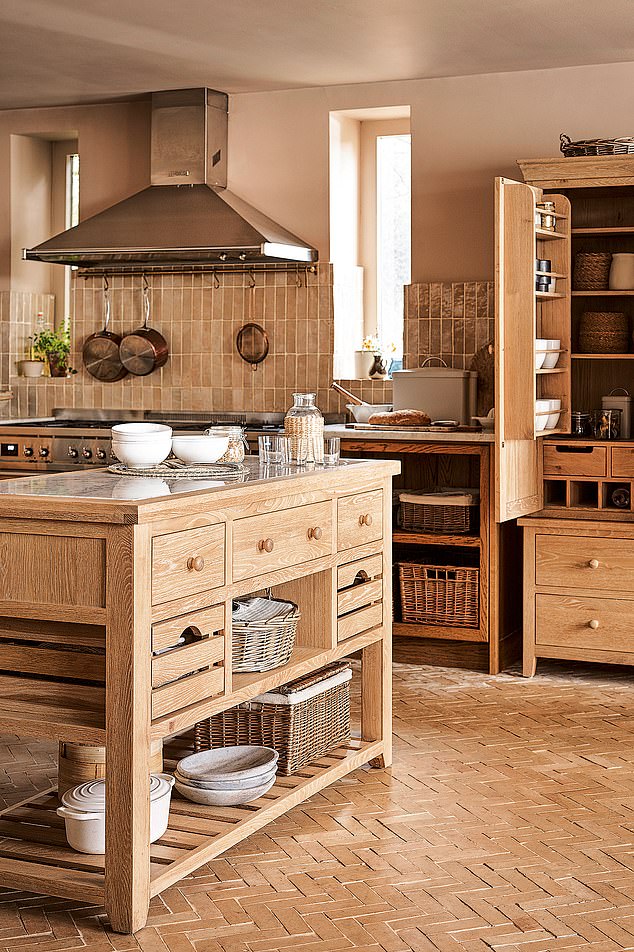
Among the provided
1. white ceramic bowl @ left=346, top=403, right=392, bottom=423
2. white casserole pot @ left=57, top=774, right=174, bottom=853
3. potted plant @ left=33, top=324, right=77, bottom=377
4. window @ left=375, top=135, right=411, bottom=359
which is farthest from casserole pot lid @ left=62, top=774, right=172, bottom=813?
potted plant @ left=33, top=324, right=77, bottom=377

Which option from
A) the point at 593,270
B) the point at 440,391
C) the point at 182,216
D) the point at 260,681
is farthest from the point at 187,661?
the point at 182,216

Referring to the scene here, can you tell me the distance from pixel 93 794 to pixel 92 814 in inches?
4.2

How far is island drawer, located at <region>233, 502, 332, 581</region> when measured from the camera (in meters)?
3.13

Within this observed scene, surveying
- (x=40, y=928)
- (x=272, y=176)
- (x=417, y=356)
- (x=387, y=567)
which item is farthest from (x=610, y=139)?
(x=40, y=928)

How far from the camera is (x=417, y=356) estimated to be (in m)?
6.22

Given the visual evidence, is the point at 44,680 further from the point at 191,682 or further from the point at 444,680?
the point at 444,680

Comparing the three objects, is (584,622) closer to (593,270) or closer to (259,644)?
(593,270)

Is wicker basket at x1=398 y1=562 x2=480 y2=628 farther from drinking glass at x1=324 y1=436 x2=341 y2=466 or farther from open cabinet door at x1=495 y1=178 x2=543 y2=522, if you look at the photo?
drinking glass at x1=324 y1=436 x2=341 y2=466

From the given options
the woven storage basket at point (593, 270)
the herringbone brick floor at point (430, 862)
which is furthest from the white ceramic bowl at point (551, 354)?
the herringbone brick floor at point (430, 862)

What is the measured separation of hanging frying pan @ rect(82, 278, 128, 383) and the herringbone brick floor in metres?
2.96

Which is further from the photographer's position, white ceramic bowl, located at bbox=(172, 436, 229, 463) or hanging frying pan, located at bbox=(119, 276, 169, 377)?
hanging frying pan, located at bbox=(119, 276, 169, 377)

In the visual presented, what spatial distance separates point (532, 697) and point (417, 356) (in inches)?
78.5

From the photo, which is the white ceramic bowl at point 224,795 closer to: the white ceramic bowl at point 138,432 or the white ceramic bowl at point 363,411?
the white ceramic bowl at point 138,432

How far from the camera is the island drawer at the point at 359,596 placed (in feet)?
12.1
